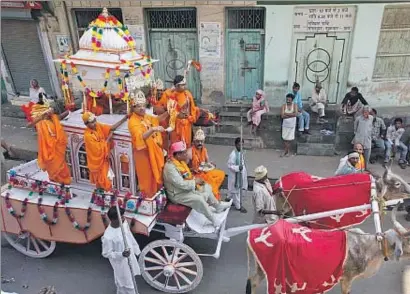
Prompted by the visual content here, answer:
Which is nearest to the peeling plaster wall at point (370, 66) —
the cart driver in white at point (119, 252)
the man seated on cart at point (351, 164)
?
the man seated on cart at point (351, 164)

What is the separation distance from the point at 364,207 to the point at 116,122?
3523 mm

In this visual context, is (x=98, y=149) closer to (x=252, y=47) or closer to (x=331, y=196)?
(x=331, y=196)

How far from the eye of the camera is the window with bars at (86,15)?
1057cm

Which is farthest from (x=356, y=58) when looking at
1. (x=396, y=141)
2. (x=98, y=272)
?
(x=98, y=272)

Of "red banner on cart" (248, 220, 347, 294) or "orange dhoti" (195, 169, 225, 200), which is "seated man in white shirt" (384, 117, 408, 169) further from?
"red banner on cart" (248, 220, 347, 294)

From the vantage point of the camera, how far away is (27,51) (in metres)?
11.8

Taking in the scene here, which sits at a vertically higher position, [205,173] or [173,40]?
[173,40]

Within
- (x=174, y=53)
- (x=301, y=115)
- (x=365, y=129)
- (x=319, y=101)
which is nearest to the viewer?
(x=365, y=129)

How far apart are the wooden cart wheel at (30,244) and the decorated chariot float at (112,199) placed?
5 centimetres

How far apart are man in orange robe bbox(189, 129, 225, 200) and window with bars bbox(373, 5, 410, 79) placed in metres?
6.22

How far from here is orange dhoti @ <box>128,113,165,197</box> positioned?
5.10 meters

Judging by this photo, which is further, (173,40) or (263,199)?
(173,40)

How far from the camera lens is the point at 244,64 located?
10.4 m

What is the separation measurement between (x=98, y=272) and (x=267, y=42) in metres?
6.94
